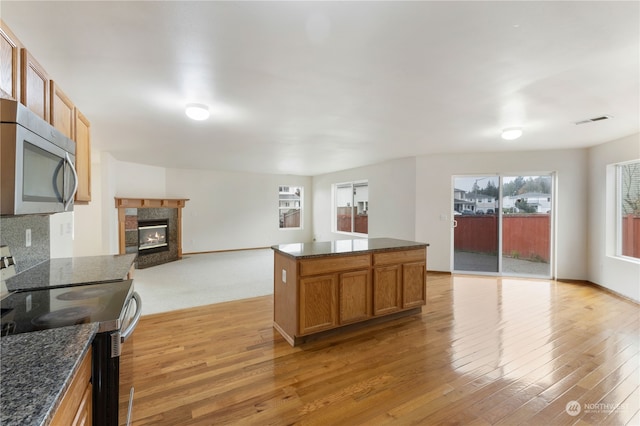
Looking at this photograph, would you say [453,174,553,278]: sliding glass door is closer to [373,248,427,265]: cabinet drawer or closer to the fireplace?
[373,248,427,265]: cabinet drawer

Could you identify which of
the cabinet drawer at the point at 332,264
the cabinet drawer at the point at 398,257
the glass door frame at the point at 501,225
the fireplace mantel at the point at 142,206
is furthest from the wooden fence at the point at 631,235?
the fireplace mantel at the point at 142,206

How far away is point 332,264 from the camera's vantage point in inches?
111

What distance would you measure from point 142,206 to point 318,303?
5276 mm

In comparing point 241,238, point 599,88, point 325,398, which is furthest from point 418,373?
point 241,238

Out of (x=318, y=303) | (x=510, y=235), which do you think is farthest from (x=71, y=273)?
(x=510, y=235)

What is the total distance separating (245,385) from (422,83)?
2.80 metres

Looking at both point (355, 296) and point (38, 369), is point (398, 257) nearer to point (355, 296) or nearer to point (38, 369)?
point (355, 296)

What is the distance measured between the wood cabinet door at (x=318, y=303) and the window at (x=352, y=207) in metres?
4.43

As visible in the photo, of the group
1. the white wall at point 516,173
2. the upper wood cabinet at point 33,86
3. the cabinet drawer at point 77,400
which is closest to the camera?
the cabinet drawer at point 77,400

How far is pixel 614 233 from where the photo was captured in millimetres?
4414

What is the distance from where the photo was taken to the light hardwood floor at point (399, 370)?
5.99ft

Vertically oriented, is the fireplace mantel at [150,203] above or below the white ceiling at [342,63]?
below

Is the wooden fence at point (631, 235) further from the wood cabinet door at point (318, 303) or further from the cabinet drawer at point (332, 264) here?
the wood cabinet door at point (318, 303)

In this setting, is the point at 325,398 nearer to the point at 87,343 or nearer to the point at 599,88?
the point at 87,343
